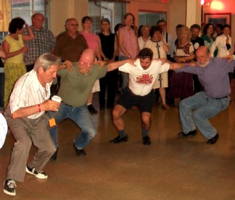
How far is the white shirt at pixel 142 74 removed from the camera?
18.4ft

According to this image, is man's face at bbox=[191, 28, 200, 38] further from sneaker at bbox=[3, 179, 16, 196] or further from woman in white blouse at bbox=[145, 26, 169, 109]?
sneaker at bbox=[3, 179, 16, 196]

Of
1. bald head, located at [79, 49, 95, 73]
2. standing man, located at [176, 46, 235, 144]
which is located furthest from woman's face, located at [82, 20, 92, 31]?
bald head, located at [79, 49, 95, 73]

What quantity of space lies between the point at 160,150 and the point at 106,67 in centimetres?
118

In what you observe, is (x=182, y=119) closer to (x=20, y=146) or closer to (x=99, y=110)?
(x=99, y=110)

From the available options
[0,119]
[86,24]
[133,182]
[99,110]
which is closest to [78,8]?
[86,24]

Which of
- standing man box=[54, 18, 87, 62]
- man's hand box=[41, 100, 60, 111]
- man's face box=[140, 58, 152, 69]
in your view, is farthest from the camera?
standing man box=[54, 18, 87, 62]

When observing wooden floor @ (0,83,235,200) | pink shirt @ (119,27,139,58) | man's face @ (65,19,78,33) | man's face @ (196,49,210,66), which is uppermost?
man's face @ (65,19,78,33)

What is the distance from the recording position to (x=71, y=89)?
5.00m

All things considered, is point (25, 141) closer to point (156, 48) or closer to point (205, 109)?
point (205, 109)

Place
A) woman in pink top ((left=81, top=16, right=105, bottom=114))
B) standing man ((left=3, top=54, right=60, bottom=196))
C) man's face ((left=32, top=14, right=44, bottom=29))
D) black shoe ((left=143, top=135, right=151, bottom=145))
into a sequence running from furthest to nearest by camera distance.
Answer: woman in pink top ((left=81, top=16, right=105, bottom=114))
man's face ((left=32, top=14, right=44, bottom=29))
black shoe ((left=143, top=135, right=151, bottom=145))
standing man ((left=3, top=54, right=60, bottom=196))

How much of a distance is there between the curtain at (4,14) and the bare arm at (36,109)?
16.9ft

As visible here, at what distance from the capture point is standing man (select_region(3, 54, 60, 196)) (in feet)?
12.5

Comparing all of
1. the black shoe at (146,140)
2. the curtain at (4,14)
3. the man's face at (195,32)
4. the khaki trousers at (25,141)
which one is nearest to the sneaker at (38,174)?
the khaki trousers at (25,141)

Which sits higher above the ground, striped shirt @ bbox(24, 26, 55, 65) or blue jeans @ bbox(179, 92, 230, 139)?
striped shirt @ bbox(24, 26, 55, 65)
